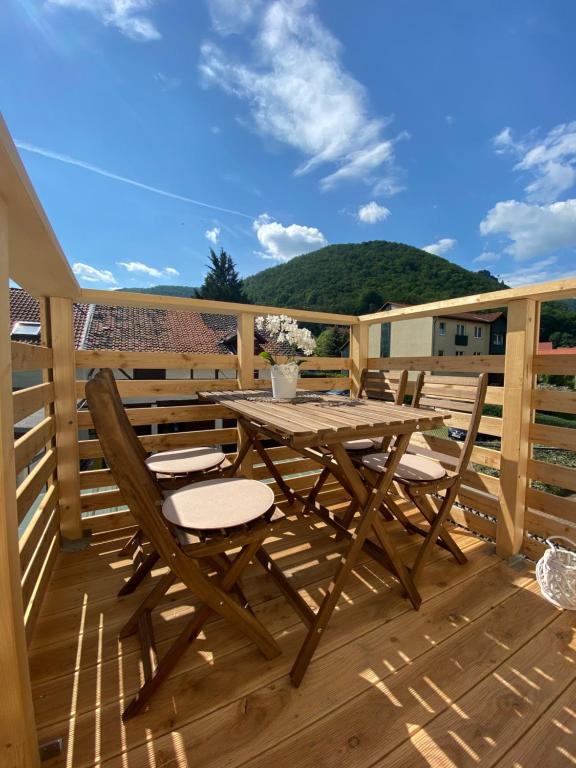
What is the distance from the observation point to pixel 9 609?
772 mm

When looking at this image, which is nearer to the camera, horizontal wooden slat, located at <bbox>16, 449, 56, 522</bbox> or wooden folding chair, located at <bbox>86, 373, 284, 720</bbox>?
wooden folding chair, located at <bbox>86, 373, 284, 720</bbox>

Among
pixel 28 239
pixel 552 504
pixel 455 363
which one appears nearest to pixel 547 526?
pixel 552 504

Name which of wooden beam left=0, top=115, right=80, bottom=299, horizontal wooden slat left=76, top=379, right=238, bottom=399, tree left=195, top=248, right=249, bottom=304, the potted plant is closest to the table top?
the potted plant

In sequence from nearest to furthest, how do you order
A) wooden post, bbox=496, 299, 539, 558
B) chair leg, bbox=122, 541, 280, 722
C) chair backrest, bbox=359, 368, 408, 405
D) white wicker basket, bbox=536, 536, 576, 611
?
1. chair leg, bbox=122, 541, 280, 722
2. white wicker basket, bbox=536, 536, 576, 611
3. wooden post, bbox=496, 299, 539, 558
4. chair backrest, bbox=359, 368, 408, 405

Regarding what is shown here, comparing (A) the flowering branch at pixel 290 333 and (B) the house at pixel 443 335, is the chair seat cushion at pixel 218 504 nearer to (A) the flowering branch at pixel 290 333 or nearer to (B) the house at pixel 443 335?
(A) the flowering branch at pixel 290 333

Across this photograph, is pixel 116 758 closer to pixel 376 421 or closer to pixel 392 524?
pixel 376 421

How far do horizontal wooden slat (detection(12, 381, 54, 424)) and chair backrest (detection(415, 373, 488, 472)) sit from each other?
73.0 inches

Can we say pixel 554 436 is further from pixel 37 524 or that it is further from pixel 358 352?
pixel 37 524

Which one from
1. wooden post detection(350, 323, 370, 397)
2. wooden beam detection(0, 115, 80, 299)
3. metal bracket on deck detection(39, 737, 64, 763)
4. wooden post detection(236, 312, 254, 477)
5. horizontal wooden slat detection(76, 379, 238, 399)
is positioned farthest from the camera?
wooden post detection(350, 323, 370, 397)

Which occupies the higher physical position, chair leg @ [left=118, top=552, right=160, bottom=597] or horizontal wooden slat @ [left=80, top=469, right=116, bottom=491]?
horizontal wooden slat @ [left=80, top=469, right=116, bottom=491]

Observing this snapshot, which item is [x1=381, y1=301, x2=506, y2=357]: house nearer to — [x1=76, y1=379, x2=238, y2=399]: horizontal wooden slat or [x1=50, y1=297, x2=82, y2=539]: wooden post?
[x1=76, y1=379, x2=238, y2=399]: horizontal wooden slat

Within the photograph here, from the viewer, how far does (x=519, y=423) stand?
183cm

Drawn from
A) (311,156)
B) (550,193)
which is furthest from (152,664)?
(550,193)

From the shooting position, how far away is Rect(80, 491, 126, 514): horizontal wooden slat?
6.76 ft
